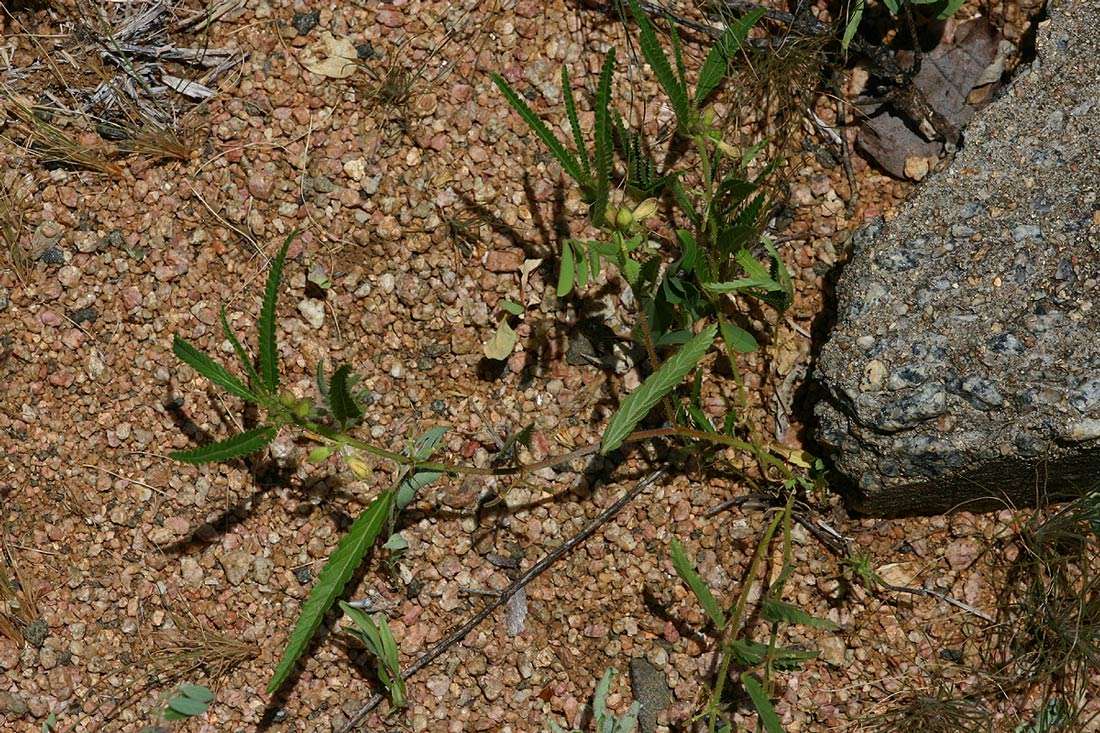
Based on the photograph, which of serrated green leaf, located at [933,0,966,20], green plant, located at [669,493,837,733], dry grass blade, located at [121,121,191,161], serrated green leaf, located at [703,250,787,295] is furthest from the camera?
dry grass blade, located at [121,121,191,161]

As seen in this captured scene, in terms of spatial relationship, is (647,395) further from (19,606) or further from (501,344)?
(19,606)

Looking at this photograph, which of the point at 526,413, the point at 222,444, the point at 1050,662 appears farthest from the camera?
the point at 526,413

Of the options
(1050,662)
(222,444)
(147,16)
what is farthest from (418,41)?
(1050,662)

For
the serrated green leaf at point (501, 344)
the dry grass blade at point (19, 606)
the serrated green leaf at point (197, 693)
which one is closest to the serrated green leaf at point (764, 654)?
the serrated green leaf at point (501, 344)

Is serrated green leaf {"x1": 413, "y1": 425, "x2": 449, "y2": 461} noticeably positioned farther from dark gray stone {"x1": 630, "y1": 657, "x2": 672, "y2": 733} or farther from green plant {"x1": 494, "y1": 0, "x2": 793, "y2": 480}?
dark gray stone {"x1": 630, "y1": 657, "x2": 672, "y2": 733}

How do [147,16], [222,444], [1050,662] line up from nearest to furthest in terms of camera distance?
[222,444]
[1050,662]
[147,16]

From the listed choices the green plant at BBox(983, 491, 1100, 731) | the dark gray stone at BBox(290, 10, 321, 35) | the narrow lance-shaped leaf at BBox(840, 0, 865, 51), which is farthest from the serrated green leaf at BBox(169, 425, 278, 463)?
the green plant at BBox(983, 491, 1100, 731)

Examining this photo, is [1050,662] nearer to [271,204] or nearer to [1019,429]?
[1019,429]
